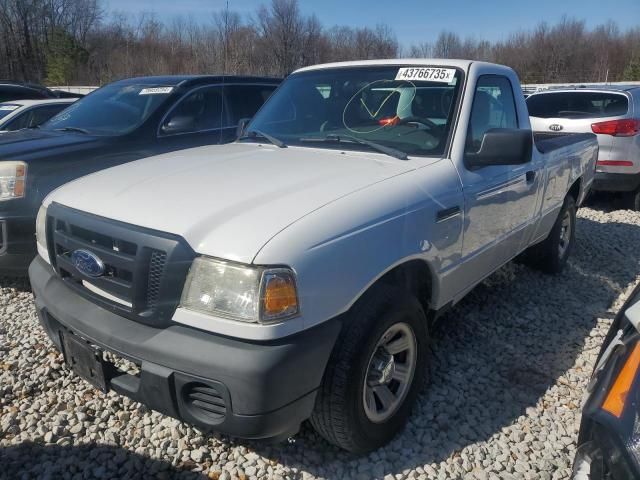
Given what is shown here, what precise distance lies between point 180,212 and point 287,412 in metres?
0.91

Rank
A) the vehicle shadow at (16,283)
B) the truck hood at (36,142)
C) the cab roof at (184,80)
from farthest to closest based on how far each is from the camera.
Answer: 1. the cab roof at (184,80)
2. the vehicle shadow at (16,283)
3. the truck hood at (36,142)

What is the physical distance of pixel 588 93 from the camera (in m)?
7.67

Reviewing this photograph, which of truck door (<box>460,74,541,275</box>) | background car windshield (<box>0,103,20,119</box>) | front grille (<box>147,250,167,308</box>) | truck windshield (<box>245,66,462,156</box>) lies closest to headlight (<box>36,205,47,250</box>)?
front grille (<box>147,250,167,308</box>)

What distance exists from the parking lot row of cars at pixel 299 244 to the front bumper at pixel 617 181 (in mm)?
3731

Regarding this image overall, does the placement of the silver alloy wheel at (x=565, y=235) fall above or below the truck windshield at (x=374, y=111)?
below

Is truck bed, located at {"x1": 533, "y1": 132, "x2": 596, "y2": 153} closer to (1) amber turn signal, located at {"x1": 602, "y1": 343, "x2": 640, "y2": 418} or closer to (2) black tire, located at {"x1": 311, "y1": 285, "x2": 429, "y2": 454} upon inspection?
(2) black tire, located at {"x1": 311, "y1": 285, "x2": 429, "y2": 454}

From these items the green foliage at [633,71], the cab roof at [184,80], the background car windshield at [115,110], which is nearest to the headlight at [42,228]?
the background car windshield at [115,110]

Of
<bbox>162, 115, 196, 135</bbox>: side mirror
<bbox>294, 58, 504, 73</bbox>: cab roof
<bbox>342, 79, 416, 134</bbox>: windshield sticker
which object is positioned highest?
<bbox>294, 58, 504, 73</bbox>: cab roof

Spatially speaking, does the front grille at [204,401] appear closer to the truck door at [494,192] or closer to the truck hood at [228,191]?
the truck hood at [228,191]

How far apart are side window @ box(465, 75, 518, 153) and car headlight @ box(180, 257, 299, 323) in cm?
160

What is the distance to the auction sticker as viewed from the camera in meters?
3.16

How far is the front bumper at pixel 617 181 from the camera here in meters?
7.12

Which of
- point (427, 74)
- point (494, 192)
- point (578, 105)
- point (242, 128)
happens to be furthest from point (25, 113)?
point (578, 105)

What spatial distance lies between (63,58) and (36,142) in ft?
143
